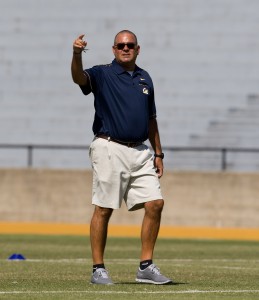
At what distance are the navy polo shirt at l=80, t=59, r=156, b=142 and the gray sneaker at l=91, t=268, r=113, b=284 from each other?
42.3 inches

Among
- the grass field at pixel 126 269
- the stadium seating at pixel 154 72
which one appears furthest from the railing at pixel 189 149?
the grass field at pixel 126 269

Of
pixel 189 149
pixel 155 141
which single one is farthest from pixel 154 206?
pixel 189 149

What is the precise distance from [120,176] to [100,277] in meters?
0.83

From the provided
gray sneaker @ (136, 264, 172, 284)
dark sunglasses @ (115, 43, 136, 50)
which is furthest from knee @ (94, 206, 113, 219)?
dark sunglasses @ (115, 43, 136, 50)

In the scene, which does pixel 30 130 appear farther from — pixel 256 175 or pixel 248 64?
pixel 256 175

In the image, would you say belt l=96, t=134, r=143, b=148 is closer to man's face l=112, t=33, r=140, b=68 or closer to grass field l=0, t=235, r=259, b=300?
man's face l=112, t=33, r=140, b=68

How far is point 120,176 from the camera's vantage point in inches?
390

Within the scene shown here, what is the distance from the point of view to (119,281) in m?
10.3

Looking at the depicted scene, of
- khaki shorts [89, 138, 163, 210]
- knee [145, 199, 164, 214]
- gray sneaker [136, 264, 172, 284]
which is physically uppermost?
khaki shorts [89, 138, 163, 210]

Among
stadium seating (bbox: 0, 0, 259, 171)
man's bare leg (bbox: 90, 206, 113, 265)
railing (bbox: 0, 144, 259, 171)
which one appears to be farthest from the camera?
stadium seating (bbox: 0, 0, 259, 171)

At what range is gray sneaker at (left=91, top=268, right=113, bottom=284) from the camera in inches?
382

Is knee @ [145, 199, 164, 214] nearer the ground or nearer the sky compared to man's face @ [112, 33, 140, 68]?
nearer the ground

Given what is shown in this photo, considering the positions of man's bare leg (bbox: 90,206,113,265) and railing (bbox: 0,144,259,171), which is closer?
man's bare leg (bbox: 90,206,113,265)

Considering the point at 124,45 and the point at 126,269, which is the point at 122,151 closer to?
the point at 124,45
